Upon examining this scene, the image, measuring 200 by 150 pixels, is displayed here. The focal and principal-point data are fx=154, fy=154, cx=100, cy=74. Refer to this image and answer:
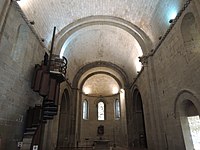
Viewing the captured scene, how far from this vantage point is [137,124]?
14148 mm

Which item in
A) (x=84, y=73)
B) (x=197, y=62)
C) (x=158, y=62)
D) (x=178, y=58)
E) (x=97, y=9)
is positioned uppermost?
(x=97, y=9)

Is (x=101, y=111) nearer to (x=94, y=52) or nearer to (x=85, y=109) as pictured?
(x=85, y=109)

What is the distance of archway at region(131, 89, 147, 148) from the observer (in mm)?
13533

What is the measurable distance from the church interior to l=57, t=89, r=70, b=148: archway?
0.29 ft

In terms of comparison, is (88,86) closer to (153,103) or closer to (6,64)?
(153,103)

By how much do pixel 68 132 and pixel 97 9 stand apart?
10.9 m

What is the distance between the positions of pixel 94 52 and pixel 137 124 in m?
8.01

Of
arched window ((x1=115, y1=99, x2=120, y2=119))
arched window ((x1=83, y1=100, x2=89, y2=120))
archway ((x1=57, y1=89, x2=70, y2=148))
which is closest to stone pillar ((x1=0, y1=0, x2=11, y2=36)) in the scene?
archway ((x1=57, y1=89, x2=70, y2=148))

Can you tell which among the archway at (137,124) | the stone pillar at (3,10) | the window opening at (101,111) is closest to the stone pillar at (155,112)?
the archway at (137,124)

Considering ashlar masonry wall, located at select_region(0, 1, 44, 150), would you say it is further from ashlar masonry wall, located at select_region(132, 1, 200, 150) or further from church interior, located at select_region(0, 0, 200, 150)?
ashlar masonry wall, located at select_region(132, 1, 200, 150)

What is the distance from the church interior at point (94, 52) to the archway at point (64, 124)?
87mm

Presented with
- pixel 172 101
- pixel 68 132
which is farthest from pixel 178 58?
pixel 68 132

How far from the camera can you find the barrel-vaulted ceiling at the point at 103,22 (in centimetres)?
812

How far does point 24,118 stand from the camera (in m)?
6.66
